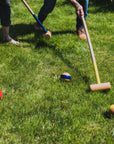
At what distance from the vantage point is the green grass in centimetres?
185

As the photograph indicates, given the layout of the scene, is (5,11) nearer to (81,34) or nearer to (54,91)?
(81,34)

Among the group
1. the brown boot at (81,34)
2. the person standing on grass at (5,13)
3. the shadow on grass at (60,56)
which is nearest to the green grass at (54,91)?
the shadow on grass at (60,56)

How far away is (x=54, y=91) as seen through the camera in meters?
2.37

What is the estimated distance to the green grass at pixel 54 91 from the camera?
1.85m

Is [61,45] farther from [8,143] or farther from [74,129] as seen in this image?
[8,143]

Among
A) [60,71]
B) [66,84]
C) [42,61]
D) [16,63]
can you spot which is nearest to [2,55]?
[16,63]

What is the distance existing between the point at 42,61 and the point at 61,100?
0.97 m

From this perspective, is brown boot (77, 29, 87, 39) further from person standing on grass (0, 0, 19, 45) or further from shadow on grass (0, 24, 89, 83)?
person standing on grass (0, 0, 19, 45)

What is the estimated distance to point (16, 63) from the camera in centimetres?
290

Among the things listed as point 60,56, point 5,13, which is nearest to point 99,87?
point 60,56

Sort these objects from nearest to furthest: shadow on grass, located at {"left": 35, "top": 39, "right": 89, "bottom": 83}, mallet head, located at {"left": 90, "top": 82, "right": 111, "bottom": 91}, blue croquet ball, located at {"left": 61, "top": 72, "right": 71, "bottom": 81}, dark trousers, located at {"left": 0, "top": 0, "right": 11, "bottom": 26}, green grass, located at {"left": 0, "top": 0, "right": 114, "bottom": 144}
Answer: green grass, located at {"left": 0, "top": 0, "right": 114, "bottom": 144}
mallet head, located at {"left": 90, "top": 82, "right": 111, "bottom": 91}
blue croquet ball, located at {"left": 61, "top": 72, "right": 71, "bottom": 81}
shadow on grass, located at {"left": 35, "top": 39, "right": 89, "bottom": 83}
dark trousers, located at {"left": 0, "top": 0, "right": 11, "bottom": 26}

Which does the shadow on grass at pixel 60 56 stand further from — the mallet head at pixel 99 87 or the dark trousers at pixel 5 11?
the dark trousers at pixel 5 11

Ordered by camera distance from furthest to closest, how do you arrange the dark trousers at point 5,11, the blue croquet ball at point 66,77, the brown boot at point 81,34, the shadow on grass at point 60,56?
the brown boot at point 81,34 → the dark trousers at point 5,11 → the shadow on grass at point 60,56 → the blue croquet ball at point 66,77

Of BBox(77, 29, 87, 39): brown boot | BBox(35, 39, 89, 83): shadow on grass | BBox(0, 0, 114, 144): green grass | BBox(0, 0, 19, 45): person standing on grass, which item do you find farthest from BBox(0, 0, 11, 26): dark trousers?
BBox(77, 29, 87, 39): brown boot
